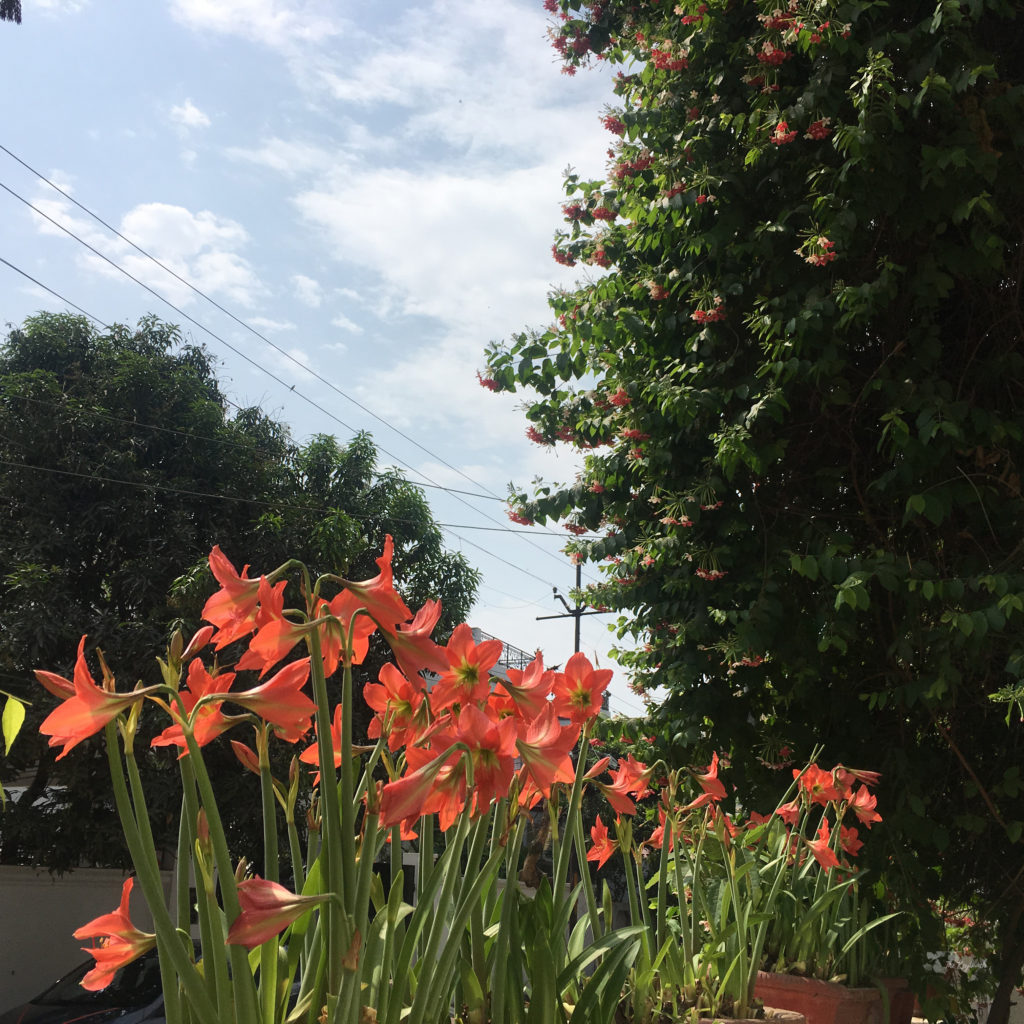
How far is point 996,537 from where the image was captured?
13.2 ft

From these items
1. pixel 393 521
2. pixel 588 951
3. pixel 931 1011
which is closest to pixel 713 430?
pixel 931 1011

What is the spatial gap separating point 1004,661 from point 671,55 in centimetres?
305

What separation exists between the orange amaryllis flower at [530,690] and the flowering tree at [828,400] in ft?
8.69

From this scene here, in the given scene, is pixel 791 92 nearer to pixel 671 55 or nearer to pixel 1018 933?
pixel 671 55

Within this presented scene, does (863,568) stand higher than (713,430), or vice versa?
(713,430)

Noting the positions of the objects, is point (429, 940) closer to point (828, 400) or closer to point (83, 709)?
point (83, 709)

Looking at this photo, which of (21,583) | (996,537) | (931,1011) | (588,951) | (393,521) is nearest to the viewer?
(588,951)

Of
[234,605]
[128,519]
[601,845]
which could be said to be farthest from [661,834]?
[128,519]

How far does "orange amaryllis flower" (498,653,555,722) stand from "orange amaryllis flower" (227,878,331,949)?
366mm

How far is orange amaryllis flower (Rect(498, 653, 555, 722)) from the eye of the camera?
1.12 meters

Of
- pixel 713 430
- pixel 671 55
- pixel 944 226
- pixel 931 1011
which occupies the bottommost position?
pixel 931 1011

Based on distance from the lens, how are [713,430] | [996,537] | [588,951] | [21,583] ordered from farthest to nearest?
[21,583], [713,430], [996,537], [588,951]

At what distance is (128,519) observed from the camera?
37.7 feet

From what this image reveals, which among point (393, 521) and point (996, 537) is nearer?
point (996, 537)
